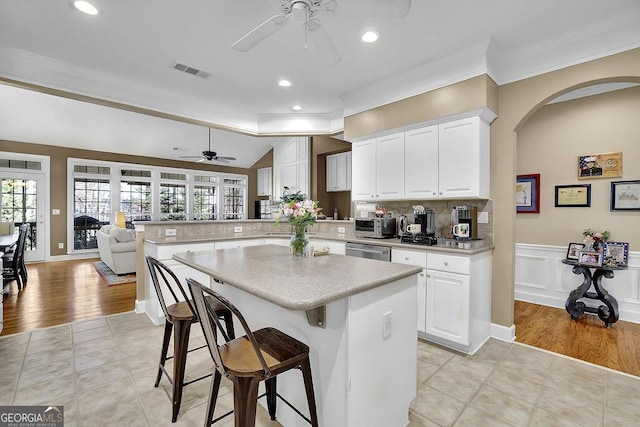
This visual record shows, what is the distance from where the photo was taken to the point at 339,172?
624cm

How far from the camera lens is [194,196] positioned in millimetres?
9328

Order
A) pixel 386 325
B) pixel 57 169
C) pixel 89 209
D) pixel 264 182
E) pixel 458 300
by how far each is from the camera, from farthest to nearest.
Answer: pixel 264 182 < pixel 89 209 < pixel 57 169 < pixel 458 300 < pixel 386 325

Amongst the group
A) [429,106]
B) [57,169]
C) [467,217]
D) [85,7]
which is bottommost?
[467,217]

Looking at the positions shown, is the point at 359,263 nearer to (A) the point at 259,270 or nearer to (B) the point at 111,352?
(A) the point at 259,270

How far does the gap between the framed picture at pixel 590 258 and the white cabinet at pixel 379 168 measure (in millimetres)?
2159

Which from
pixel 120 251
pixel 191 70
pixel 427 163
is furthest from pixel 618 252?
pixel 120 251

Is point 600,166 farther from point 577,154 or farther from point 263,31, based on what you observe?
point 263,31

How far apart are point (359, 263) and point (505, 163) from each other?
2.04 metres

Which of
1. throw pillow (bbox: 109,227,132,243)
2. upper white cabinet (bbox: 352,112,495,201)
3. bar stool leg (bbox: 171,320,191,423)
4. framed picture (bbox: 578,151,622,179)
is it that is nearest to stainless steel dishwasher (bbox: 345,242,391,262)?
upper white cabinet (bbox: 352,112,495,201)

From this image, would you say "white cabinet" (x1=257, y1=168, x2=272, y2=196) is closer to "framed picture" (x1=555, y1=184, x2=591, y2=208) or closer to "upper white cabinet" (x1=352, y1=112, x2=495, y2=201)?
"upper white cabinet" (x1=352, y1=112, x2=495, y2=201)

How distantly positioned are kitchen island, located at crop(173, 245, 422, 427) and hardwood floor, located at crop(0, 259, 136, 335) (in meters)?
2.73

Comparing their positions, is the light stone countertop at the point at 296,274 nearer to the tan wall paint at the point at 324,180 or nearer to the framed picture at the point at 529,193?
the framed picture at the point at 529,193

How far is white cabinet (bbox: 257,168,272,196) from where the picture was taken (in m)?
9.27

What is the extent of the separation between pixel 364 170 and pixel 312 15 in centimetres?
212
